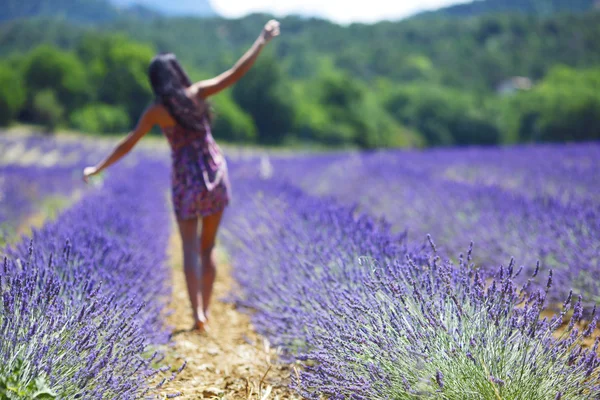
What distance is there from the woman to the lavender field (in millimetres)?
293

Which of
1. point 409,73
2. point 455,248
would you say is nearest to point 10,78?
point 455,248

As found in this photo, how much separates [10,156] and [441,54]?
5881 cm

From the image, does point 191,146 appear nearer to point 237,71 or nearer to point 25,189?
point 237,71

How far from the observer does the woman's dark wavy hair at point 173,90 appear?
2.64 m

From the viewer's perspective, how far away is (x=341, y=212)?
308 cm

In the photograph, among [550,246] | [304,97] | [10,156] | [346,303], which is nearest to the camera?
[346,303]

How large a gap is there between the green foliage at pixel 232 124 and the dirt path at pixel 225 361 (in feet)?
110

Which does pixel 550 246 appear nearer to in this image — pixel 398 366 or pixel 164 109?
pixel 398 366

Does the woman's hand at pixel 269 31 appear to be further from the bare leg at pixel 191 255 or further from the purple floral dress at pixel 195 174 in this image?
the bare leg at pixel 191 255

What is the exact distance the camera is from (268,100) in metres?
Result: 42.8

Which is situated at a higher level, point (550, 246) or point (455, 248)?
point (550, 246)

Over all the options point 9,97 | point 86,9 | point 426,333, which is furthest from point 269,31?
point 86,9

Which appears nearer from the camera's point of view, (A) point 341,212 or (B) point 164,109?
(B) point 164,109

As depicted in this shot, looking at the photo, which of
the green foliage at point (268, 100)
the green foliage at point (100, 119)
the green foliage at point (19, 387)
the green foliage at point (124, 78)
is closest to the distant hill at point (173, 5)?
the green foliage at point (124, 78)
